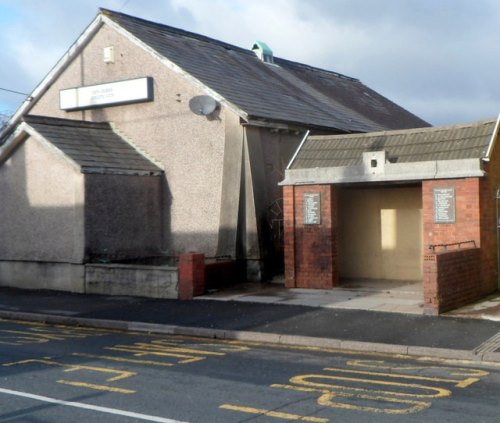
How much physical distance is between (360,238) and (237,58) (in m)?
9.76

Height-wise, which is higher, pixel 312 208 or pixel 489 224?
pixel 312 208

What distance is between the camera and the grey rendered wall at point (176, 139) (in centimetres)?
2005

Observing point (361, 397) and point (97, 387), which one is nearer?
point (361, 397)

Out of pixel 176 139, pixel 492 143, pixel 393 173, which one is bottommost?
pixel 393 173

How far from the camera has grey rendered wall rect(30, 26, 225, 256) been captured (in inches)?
789

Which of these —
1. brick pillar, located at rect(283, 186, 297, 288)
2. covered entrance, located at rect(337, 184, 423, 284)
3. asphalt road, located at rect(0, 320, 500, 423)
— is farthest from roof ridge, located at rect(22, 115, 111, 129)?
asphalt road, located at rect(0, 320, 500, 423)

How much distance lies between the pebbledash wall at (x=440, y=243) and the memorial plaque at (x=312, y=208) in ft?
0.22

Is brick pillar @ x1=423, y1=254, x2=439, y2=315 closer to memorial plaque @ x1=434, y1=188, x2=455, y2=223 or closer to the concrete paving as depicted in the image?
the concrete paving

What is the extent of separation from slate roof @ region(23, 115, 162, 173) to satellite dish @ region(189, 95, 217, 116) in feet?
7.65

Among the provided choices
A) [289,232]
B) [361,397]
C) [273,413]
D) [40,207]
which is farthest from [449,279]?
[40,207]

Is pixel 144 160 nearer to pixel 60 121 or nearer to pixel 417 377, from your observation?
pixel 60 121

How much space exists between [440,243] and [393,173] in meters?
1.84

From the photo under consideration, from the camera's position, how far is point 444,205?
15.2 metres

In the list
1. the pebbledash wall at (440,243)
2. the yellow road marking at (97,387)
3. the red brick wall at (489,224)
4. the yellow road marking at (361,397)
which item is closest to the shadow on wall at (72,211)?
the pebbledash wall at (440,243)
